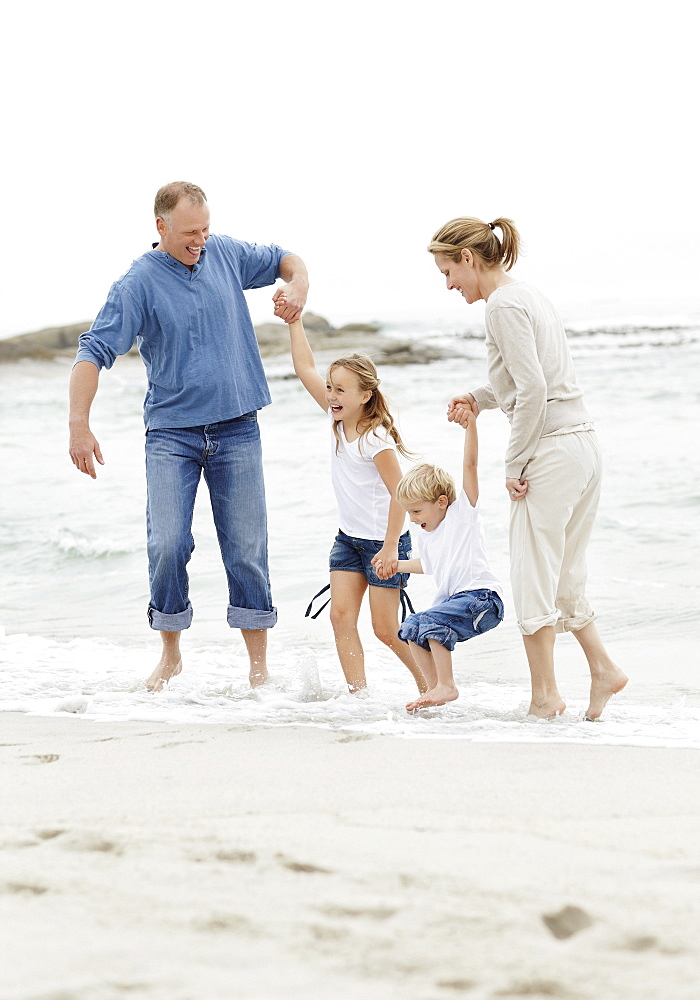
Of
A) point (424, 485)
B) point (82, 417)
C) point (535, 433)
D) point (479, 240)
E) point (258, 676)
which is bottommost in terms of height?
point (258, 676)

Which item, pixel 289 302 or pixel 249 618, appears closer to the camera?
pixel 289 302

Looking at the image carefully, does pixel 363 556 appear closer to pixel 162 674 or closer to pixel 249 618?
pixel 249 618

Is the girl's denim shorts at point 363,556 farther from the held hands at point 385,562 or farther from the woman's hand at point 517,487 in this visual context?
the woman's hand at point 517,487

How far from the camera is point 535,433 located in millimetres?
3145

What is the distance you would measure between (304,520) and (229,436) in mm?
5469

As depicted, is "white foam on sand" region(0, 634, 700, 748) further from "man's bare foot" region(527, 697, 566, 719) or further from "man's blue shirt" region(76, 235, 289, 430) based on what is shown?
"man's blue shirt" region(76, 235, 289, 430)

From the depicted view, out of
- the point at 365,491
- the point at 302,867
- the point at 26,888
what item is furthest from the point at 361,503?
the point at 26,888

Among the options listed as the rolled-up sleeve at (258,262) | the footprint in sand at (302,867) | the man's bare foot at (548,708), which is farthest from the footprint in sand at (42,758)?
the rolled-up sleeve at (258,262)

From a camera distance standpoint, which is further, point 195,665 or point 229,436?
point 195,665

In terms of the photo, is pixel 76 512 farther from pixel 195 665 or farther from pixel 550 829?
pixel 550 829

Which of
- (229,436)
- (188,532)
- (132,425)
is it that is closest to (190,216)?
(229,436)

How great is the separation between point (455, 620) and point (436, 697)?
266mm

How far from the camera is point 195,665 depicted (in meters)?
4.77

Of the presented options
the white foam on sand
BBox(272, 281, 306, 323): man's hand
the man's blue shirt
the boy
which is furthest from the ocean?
the man's blue shirt
